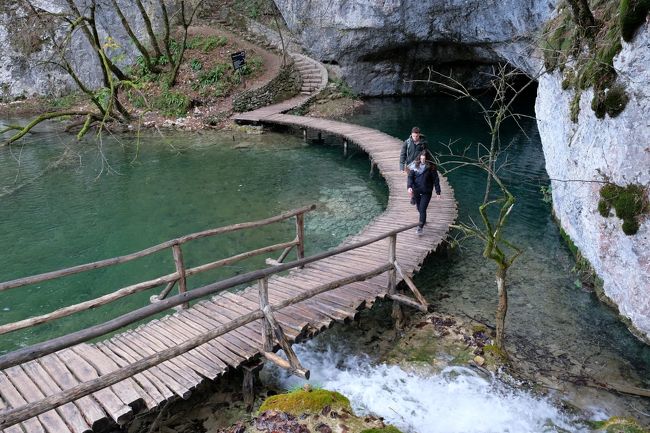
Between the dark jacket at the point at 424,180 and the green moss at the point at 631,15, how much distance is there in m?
4.61

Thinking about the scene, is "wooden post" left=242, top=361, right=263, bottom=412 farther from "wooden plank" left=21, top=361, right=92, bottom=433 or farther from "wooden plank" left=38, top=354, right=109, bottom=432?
"wooden plank" left=21, top=361, right=92, bottom=433

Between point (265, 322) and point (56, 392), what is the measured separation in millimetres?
2926

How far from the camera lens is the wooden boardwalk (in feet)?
20.0

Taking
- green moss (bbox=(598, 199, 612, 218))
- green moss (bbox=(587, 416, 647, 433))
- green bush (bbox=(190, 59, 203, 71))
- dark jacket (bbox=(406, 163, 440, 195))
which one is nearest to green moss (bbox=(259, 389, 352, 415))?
green moss (bbox=(587, 416, 647, 433))

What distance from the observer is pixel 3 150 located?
2356 centimetres

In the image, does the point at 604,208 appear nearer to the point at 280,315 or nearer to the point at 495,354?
the point at 495,354

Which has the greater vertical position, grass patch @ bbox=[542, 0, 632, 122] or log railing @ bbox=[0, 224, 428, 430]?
grass patch @ bbox=[542, 0, 632, 122]

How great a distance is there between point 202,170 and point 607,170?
15109 millimetres

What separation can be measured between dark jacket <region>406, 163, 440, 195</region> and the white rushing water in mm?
4757

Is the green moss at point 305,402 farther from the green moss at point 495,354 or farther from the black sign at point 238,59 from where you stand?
the black sign at point 238,59

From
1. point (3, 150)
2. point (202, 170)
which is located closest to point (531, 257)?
point (202, 170)

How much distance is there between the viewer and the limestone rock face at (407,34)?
2341 cm

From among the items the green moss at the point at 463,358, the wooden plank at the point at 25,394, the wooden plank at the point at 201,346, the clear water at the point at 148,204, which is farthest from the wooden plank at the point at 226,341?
the green moss at the point at 463,358

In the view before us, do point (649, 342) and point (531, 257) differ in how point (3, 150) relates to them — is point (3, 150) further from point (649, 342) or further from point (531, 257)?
point (649, 342)
